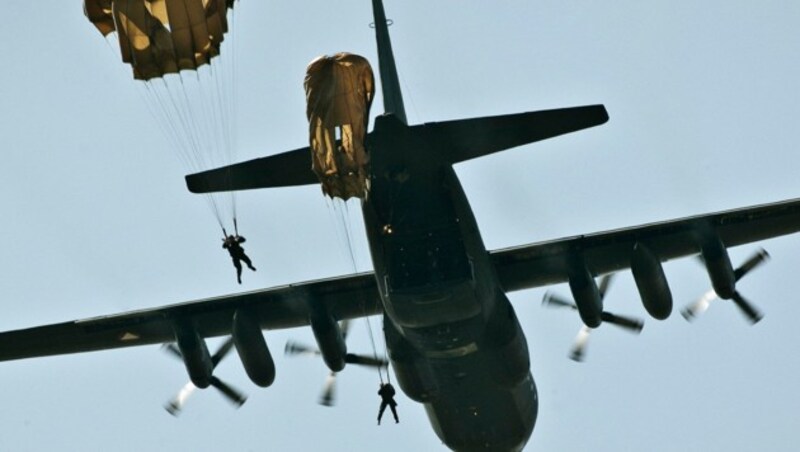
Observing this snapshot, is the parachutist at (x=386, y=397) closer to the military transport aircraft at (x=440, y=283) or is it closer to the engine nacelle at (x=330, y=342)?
the military transport aircraft at (x=440, y=283)

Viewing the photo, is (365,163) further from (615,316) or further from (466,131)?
(615,316)

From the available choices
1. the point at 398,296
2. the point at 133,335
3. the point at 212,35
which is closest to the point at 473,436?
the point at 398,296

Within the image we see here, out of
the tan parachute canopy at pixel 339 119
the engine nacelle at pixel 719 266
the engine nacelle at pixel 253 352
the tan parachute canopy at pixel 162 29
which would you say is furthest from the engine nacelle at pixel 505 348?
the tan parachute canopy at pixel 162 29

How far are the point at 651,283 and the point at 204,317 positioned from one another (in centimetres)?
1400

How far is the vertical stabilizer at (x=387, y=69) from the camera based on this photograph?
152ft

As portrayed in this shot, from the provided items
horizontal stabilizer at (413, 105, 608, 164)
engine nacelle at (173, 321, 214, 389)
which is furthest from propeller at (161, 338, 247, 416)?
horizontal stabilizer at (413, 105, 608, 164)

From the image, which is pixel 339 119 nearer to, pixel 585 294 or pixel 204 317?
pixel 585 294

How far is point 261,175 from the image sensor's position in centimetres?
4291

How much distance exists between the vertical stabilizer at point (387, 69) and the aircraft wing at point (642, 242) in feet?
17.6

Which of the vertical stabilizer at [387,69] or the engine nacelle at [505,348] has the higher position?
the vertical stabilizer at [387,69]

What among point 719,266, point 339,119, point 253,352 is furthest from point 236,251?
point 719,266

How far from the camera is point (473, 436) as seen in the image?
158 ft

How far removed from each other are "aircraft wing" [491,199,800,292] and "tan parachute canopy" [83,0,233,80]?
12.8 m

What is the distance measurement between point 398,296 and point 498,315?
442 cm
